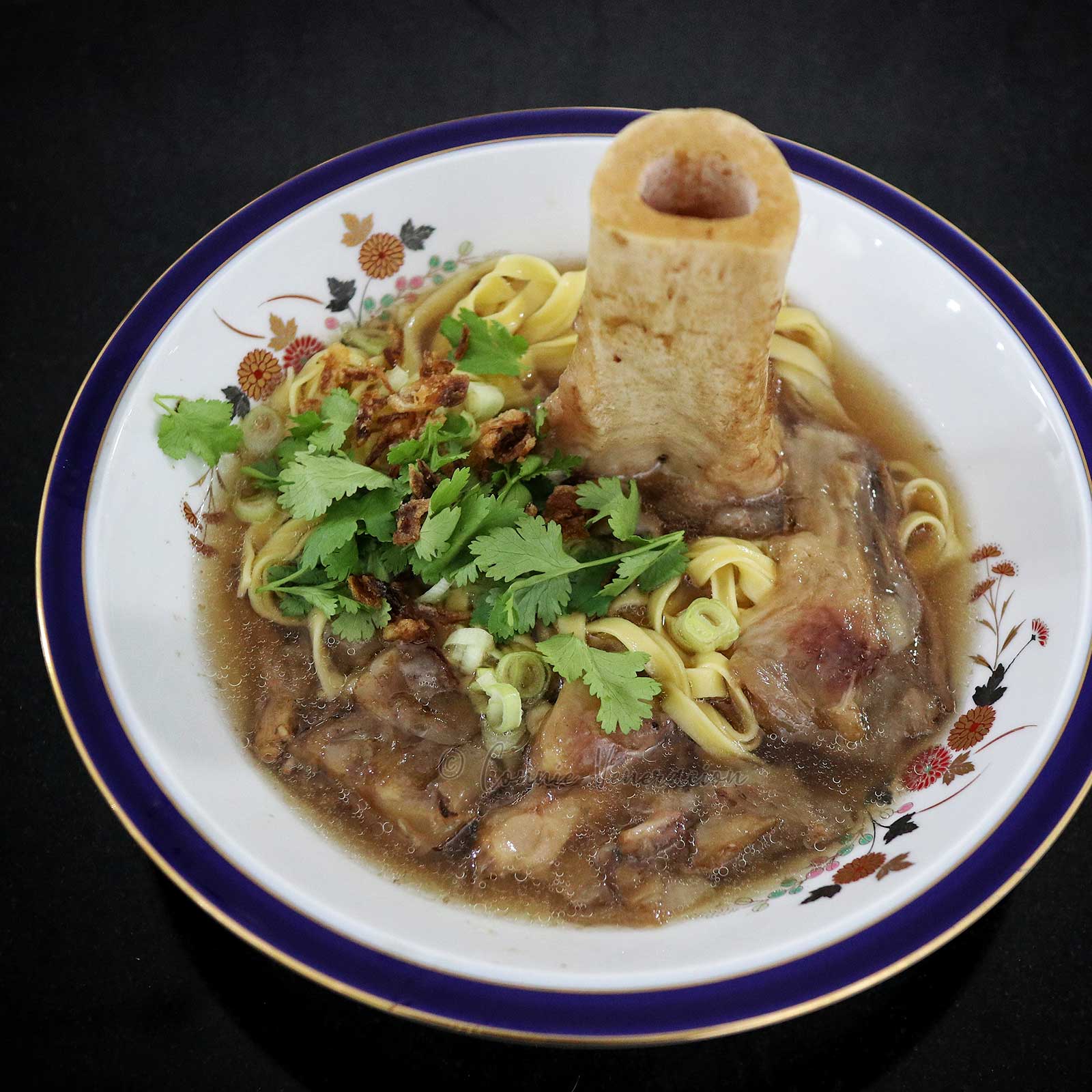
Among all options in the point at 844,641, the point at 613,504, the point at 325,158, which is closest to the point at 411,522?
the point at 613,504

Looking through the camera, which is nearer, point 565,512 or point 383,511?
point 383,511

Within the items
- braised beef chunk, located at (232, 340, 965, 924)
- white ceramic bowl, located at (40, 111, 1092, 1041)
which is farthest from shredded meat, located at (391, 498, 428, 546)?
white ceramic bowl, located at (40, 111, 1092, 1041)

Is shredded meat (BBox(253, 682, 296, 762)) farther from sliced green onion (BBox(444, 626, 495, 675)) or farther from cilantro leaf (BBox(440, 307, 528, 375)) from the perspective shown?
cilantro leaf (BBox(440, 307, 528, 375))

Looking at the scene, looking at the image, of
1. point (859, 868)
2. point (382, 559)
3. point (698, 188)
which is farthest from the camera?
point (382, 559)

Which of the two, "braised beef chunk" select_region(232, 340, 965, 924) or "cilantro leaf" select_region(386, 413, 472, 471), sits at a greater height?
"cilantro leaf" select_region(386, 413, 472, 471)

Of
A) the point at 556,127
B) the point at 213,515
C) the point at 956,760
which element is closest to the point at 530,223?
the point at 556,127

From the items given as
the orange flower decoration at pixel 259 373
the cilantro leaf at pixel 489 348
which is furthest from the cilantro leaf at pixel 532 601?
the orange flower decoration at pixel 259 373

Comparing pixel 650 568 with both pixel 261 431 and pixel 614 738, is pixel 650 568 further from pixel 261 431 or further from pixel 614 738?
pixel 261 431

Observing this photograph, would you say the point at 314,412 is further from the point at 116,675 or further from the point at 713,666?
the point at 713,666
